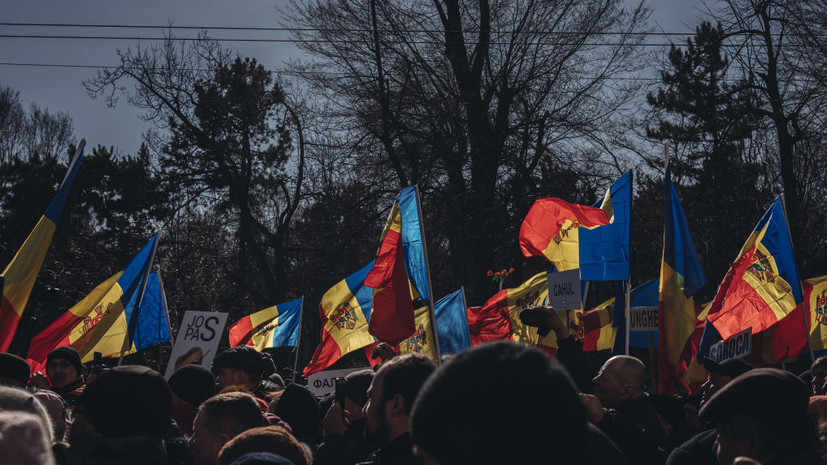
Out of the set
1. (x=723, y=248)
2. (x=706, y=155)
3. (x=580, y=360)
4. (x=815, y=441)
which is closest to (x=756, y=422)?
(x=815, y=441)

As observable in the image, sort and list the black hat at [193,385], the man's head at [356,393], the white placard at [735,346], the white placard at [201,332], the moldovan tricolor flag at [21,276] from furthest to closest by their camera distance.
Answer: the white placard at [201,332] < the white placard at [735,346] < the moldovan tricolor flag at [21,276] < the black hat at [193,385] < the man's head at [356,393]

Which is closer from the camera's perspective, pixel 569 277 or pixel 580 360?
pixel 580 360

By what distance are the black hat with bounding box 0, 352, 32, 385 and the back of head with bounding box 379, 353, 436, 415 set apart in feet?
10.0

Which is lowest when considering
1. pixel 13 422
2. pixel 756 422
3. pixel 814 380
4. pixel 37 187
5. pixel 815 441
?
pixel 814 380

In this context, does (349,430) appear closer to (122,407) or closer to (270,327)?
(122,407)

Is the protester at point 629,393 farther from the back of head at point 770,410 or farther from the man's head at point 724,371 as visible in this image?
the back of head at point 770,410

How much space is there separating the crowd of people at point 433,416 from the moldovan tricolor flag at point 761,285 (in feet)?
2.60

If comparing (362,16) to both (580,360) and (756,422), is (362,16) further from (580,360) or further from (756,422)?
(756,422)

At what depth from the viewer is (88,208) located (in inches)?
1129

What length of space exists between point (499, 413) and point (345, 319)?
29.4 ft

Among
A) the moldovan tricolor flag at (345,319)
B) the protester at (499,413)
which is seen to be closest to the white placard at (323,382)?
the moldovan tricolor flag at (345,319)

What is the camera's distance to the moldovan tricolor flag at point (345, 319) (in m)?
10.1

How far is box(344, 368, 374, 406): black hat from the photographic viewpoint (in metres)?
4.48

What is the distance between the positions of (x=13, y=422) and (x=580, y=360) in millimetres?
2949
